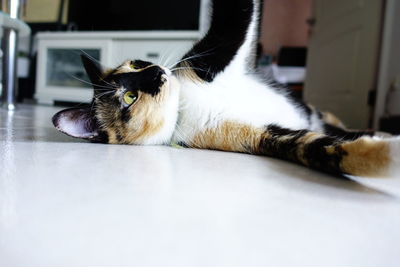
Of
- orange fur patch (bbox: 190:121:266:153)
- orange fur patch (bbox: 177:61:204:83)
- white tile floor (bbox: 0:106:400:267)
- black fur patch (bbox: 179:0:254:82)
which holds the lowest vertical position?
white tile floor (bbox: 0:106:400:267)

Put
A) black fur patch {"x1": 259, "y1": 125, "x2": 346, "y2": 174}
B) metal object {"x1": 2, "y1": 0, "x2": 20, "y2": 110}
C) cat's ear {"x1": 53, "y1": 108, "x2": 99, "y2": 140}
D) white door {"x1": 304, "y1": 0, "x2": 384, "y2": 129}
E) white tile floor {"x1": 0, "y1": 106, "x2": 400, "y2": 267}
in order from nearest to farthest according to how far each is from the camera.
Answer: white tile floor {"x1": 0, "y1": 106, "x2": 400, "y2": 267} < black fur patch {"x1": 259, "y1": 125, "x2": 346, "y2": 174} < cat's ear {"x1": 53, "y1": 108, "x2": 99, "y2": 140} < metal object {"x1": 2, "y1": 0, "x2": 20, "y2": 110} < white door {"x1": 304, "y1": 0, "x2": 384, "y2": 129}

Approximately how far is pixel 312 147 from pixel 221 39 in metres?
0.54

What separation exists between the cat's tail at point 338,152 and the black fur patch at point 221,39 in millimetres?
336

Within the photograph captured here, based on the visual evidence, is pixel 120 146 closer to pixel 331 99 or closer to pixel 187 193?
pixel 187 193

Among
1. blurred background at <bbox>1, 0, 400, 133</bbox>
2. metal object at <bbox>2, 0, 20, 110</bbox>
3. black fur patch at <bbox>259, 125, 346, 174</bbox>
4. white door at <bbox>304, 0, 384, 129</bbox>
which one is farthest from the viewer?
white door at <bbox>304, 0, 384, 129</bbox>

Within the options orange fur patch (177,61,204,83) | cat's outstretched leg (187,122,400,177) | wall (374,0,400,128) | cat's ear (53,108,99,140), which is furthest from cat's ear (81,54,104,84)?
wall (374,0,400,128)

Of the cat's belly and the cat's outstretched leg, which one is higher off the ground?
the cat's belly

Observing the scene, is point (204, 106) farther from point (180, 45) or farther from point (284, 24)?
point (284, 24)

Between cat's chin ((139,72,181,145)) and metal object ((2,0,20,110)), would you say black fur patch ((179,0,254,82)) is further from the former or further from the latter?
metal object ((2,0,20,110))

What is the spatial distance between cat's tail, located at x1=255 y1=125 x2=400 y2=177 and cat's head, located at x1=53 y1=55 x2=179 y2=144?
30 centimetres

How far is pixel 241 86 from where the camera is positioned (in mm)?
1095

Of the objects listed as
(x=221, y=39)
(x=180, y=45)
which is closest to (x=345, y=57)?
(x=180, y=45)

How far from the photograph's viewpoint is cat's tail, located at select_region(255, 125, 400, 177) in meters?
0.51

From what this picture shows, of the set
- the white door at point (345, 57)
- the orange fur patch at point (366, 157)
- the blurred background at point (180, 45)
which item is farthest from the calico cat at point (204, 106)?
the white door at point (345, 57)
